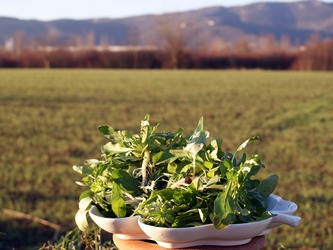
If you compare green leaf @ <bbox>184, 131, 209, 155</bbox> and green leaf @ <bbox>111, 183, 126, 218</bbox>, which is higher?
green leaf @ <bbox>184, 131, 209, 155</bbox>

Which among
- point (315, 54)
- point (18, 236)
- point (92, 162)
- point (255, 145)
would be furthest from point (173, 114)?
point (315, 54)

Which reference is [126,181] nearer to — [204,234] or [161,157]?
[161,157]

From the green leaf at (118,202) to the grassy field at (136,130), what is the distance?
224cm

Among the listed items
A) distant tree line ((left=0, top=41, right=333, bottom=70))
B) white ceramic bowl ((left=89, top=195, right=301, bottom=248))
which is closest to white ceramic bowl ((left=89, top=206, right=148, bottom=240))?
white ceramic bowl ((left=89, top=195, right=301, bottom=248))

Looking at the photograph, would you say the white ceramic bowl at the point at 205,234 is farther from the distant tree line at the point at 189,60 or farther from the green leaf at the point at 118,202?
the distant tree line at the point at 189,60

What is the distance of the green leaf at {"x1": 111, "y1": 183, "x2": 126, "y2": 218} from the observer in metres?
1.59

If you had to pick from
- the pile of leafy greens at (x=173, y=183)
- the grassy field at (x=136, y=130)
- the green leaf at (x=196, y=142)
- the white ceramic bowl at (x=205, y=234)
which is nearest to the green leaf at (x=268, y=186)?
the pile of leafy greens at (x=173, y=183)

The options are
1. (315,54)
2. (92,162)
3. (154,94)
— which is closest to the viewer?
(92,162)

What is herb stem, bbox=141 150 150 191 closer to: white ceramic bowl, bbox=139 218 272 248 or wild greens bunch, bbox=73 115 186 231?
wild greens bunch, bbox=73 115 186 231

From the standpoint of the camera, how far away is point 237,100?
17.5m

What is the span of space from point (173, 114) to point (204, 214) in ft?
39.4

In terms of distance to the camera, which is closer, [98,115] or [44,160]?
[44,160]

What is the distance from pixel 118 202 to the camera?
62.7 inches

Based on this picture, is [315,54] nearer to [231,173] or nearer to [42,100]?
[42,100]
